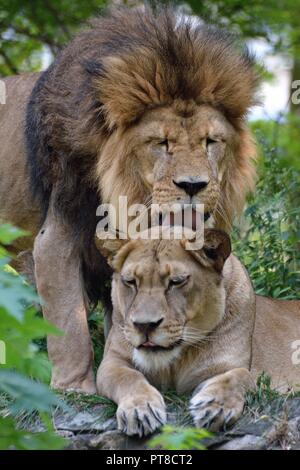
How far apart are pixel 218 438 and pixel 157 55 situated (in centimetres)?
195

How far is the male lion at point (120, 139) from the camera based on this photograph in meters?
5.55

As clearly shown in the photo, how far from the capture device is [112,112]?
5.66 metres

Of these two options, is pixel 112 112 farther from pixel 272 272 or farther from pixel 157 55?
pixel 272 272

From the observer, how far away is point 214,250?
516 cm

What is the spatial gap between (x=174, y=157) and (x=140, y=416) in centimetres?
132

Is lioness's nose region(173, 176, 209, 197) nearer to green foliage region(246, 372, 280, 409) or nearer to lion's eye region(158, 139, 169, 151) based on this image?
lion's eye region(158, 139, 169, 151)

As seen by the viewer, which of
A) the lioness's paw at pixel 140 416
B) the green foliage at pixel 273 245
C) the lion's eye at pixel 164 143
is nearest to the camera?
the lioness's paw at pixel 140 416

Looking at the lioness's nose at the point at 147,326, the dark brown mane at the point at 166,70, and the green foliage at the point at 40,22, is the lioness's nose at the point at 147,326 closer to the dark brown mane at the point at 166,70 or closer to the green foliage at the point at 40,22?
the dark brown mane at the point at 166,70

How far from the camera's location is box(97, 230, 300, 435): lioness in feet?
15.8

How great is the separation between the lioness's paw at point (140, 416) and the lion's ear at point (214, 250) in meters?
0.70

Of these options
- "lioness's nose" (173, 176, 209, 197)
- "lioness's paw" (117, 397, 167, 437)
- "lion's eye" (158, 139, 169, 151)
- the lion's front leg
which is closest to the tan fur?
"lioness's paw" (117, 397, 167, 437)

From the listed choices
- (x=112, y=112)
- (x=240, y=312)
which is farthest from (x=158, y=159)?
(x=240, y=312)

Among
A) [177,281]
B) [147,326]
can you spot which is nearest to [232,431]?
[147,326]

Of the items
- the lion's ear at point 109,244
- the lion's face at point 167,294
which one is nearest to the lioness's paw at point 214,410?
the lion's face at point 167,294
